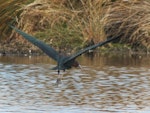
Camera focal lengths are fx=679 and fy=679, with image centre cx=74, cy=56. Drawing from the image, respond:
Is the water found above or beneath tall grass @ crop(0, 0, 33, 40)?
beneath

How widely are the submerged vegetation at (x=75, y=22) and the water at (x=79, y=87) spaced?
1.54m

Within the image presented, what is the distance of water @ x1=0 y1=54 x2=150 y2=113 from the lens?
958 centimetres

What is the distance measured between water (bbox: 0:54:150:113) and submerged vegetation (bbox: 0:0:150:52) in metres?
1.54

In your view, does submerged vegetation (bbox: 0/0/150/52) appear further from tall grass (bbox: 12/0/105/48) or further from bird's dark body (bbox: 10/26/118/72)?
bird's dark body (bbox: 10/26/118/72)

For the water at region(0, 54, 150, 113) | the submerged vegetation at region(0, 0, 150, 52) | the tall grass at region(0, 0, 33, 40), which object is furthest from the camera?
the tall grass at region(0, 0, 33, 40)

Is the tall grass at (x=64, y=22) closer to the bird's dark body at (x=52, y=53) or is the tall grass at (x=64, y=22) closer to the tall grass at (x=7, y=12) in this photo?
the tall grass at (x=7, y=12)

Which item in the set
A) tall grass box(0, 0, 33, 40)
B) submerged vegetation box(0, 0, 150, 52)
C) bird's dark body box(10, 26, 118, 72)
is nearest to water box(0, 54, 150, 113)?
bird's dark body box(10, 26, 118, 72)

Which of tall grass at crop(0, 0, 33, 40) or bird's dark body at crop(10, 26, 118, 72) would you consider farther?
tall grass at crop(0, 0, 33, 40)

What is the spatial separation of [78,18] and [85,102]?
8.49 meters

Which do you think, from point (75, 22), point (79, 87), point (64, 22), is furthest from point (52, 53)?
point (64, 22)

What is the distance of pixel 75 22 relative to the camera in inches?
723

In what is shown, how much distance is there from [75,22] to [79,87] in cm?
676

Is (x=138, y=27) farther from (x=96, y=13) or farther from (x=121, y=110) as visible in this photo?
(x=121, y=110)

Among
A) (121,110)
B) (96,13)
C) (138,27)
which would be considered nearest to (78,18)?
(96,13)
